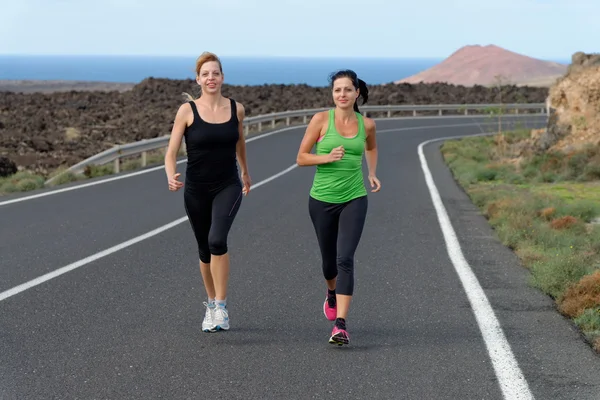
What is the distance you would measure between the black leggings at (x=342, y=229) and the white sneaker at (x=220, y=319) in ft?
2.91

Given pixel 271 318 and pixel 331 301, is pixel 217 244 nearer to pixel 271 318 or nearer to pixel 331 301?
pixel 271 318

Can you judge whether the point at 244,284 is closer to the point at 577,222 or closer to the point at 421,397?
the point at 421,397

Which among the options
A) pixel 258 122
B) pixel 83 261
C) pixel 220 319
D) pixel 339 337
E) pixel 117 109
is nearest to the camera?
pixel 339 337

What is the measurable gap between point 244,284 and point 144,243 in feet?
8.75

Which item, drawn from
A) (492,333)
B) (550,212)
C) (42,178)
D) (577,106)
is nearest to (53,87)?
(577,106)

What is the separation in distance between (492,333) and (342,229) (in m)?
1.40

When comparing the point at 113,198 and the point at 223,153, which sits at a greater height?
the point at 223,153

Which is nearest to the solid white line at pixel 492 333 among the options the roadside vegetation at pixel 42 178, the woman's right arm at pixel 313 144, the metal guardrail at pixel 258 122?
the woman's right arm at pixel 313 144

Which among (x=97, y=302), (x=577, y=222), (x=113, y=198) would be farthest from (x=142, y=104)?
(x=97, y=302)

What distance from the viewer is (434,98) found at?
60.1 m

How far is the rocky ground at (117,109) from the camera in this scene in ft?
108

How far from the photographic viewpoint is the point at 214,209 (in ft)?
23.0

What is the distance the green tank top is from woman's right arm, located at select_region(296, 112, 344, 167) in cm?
6

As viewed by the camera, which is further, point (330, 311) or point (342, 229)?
point (330, 311)
